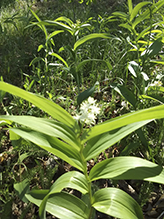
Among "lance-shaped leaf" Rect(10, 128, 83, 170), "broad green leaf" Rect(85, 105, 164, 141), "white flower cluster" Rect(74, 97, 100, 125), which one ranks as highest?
"white flower cluster" Rect(74, 97, 100, 125)

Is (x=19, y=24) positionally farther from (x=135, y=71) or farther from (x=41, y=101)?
(x=41, y=101)

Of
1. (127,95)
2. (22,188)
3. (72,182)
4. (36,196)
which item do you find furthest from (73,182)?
(127,95)

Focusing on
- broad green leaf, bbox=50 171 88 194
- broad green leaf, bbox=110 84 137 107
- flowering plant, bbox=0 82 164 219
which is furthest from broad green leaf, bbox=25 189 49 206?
broad green leaf, bbox=110 84 137 107

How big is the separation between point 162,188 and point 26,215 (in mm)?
900

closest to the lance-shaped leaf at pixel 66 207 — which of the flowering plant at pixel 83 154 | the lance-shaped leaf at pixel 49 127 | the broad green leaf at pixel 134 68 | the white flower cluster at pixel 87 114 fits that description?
the flowering plant at pixel 83 154

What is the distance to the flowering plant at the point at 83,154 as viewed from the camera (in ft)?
2.53

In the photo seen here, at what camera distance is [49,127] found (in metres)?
0.83

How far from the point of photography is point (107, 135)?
958 millimetres

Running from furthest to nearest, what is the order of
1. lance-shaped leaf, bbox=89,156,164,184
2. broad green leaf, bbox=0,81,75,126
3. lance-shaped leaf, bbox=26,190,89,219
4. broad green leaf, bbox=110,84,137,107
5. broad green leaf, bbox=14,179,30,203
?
broad green leaf, bbox=110,84,137,107, broad green leaf, bbox=14,179,30,203, lance-shaped leaf, bbox=26,190,89,219, lance-shaped leaf, bbox=89,156,164,184, broad green leaf, bbox=0,81,75,126

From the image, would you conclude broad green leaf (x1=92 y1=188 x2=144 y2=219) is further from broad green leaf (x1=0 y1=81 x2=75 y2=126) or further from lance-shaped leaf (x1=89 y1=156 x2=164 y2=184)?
broad green leaf (x1=0 y1=81 x2=75 y2=126)

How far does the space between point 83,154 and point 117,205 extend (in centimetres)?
25

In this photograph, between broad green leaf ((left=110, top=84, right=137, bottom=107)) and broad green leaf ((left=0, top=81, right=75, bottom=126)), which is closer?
broad green leaf ((left=0, top=81, right=75, bottom=126))

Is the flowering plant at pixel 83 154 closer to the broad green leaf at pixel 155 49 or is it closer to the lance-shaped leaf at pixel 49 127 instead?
the lance-shaped leaf at pixel 49 127

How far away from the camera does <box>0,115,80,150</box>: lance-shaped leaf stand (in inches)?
30.8
